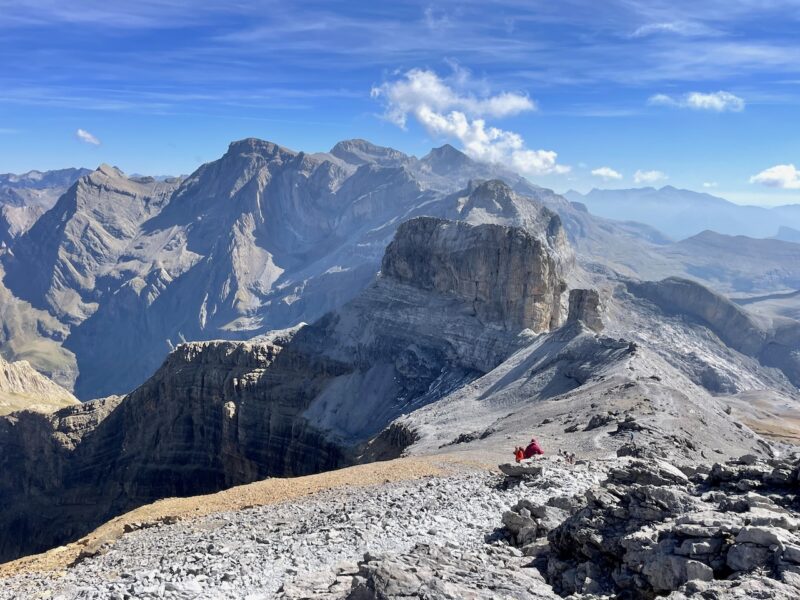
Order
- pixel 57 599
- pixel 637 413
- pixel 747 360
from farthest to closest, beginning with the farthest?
pixel 747 360 < pixel 637 413 < pixel 57 599

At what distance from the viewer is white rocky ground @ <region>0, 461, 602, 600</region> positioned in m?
15.5

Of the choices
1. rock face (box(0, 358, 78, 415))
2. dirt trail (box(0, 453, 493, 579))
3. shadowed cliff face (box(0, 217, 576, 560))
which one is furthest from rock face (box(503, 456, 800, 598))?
rock face (box(0, 358, 78, 415))

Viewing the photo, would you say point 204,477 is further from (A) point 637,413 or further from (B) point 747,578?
(B) point 747,578

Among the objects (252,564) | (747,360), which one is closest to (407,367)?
(252,564)

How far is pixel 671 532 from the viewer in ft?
46.8

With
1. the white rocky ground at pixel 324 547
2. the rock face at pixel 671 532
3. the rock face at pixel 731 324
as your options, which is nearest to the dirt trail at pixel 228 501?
the white rocky ground at pixel 324 547

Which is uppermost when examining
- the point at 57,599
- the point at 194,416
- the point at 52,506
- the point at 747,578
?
the point at 747,578

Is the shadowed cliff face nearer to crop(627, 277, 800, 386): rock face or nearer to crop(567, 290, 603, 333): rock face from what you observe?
crop(567, 290, 603, 333): rock face

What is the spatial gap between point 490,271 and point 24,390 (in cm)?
8964

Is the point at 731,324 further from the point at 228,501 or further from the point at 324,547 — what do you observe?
the point at 324,547

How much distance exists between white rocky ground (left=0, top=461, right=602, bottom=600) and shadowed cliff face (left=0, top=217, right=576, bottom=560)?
53.8m

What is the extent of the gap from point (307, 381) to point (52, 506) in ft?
116

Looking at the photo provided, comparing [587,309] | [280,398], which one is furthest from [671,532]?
[280,398]

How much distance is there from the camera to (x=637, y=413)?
139 feet
